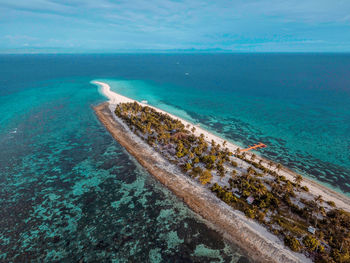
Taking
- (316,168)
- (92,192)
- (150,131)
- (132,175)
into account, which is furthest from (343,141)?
(92,192)

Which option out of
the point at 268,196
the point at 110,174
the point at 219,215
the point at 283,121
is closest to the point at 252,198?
the point at 268,196

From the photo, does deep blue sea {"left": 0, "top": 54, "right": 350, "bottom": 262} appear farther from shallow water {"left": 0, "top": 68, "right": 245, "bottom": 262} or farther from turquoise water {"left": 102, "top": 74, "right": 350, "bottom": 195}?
turquoise water {"left": 102, "top": 74, "right": 350, "bottom": 195}

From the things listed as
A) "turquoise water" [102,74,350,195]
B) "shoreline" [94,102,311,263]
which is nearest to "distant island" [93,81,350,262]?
"shoreline" [94,102,311,263]

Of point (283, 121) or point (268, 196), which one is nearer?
point (268, 196)

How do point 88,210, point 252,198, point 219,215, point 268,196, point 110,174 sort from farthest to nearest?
point 110,174
point 252,198
point 268,196
point 88,210
point 219,215

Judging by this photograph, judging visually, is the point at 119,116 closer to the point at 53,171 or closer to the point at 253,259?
the point at 53,171

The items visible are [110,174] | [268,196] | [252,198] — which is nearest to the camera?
[268,196]

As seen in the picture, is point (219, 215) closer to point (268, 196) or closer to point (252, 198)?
point (252, 198)
